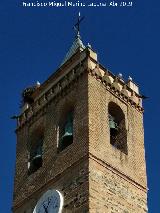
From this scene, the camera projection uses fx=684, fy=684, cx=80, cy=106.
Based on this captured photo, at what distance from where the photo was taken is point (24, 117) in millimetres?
25469

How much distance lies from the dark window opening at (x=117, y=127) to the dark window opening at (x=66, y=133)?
4.49ft

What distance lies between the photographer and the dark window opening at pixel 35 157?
23.7m

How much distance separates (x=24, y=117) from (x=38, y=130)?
3.74 feet

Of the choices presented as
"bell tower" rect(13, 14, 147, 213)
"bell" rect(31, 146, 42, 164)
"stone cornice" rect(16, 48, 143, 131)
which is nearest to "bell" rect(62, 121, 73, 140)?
"bell tower" rect(13, 14, 147, 213)

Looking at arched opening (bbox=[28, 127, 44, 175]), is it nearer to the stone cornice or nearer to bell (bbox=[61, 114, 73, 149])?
the stone cornice

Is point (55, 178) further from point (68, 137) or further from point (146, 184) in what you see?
point (146, 184)

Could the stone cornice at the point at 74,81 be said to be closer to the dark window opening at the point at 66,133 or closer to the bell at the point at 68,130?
the dark window opening at the point at 66,133

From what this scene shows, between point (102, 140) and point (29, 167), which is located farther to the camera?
point (29, 167)

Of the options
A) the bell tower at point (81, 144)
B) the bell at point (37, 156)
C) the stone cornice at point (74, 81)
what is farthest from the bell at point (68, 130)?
the bell at point (37, 156)

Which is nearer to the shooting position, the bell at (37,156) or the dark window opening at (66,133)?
the dark window opening at (66,133)

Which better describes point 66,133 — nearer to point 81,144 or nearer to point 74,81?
point 81,144

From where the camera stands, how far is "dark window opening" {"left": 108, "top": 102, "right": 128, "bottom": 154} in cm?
2316

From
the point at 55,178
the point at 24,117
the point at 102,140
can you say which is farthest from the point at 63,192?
the point at 24,117

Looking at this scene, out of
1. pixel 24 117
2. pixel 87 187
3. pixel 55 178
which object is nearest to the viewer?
pixel 87 187
